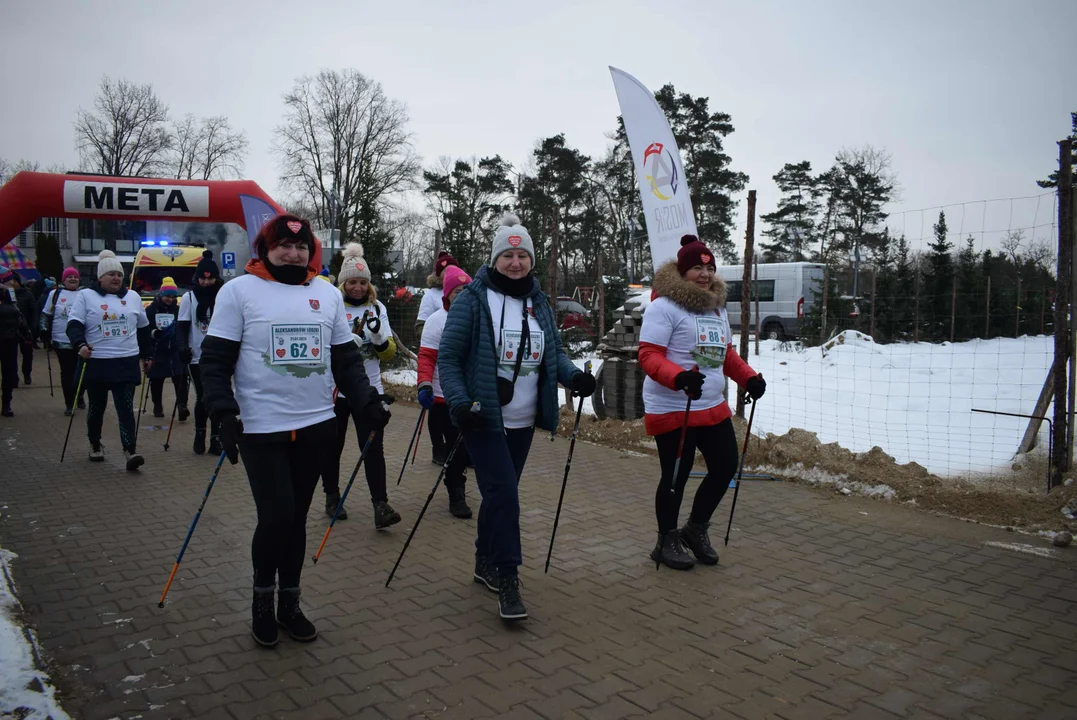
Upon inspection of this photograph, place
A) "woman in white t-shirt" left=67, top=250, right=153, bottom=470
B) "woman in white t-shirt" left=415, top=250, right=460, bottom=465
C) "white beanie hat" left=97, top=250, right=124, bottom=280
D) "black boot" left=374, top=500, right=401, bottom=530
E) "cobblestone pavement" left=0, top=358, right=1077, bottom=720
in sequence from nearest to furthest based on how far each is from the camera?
"cobblestone pavement" left=0, top=358, right=1077, bottom=720, "black boot" left=374, top=500, right=401, bottom=530, "woman in white t-shirt" left=415, top=250, right=460, bottom=465, "woman in white t-shirt" left=67, top=250, right=153, bottom=470, "white beanie hat" left=97, top=250, right=124, bottom=280

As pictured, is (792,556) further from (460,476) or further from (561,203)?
(561,203)

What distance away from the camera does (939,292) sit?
1914 centimetres

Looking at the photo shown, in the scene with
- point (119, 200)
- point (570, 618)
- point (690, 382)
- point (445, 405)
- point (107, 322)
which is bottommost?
point (570, 618)

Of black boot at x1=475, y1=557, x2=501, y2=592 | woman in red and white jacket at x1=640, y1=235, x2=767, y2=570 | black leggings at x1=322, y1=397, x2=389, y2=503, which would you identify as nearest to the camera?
black boot at x1=475, y1=557, x2=501, y2=592

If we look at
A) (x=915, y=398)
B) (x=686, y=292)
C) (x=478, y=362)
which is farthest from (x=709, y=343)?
(x=915, y=398)

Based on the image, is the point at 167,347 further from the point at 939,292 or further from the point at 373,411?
the point at 939,292

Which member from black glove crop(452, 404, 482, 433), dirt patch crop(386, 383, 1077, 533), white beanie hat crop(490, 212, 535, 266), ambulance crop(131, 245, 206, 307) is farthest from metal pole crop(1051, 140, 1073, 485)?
ambulance crop(131, 245, 206, 307)

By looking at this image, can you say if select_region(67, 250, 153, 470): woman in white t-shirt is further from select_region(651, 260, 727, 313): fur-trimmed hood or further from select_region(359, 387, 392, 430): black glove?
select_region(651, 260, 727, 313): fur-trimmed hood

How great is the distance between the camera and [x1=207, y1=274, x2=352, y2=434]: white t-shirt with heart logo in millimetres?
3723

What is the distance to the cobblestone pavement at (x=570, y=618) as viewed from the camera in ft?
11.2

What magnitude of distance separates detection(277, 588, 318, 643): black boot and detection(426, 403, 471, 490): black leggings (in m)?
1.78

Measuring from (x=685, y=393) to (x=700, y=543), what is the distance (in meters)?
1.02

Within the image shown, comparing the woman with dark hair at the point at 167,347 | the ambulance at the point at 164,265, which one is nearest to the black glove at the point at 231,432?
the woman with dark hair at the point at 167,347

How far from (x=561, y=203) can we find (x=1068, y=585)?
36.3 meters
